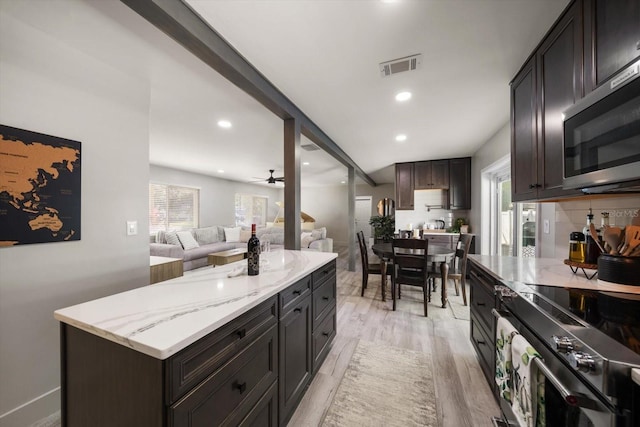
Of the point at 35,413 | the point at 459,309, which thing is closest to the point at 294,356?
the point at 35,413

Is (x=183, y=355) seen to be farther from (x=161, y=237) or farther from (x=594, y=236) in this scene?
(x=161, y=237)

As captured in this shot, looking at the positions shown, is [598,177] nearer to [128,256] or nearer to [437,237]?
[128,256]

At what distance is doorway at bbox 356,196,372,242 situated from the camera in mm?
8991

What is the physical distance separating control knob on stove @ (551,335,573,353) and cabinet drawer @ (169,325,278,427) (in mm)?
1181

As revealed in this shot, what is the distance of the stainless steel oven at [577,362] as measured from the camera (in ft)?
2.08

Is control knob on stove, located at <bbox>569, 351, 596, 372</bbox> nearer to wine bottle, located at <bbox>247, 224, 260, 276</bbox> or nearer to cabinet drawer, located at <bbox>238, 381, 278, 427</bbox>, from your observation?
cabinet drawer, located at <bbox>238, 381, 278, 427</bbox>

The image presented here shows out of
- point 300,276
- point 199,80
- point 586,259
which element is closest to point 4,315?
point 300,276

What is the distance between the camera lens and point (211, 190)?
715 centimetres

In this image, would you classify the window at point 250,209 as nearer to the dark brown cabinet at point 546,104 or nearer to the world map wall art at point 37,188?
the world map wall art at point 37,188

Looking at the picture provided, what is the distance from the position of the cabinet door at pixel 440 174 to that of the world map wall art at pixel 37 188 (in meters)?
5.43

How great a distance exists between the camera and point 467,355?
7.09ft

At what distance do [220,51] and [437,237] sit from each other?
15.4 feet

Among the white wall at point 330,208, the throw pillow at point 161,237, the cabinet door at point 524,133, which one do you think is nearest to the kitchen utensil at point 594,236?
the cabinet door at point 524,133

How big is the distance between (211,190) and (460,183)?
6.65 m
